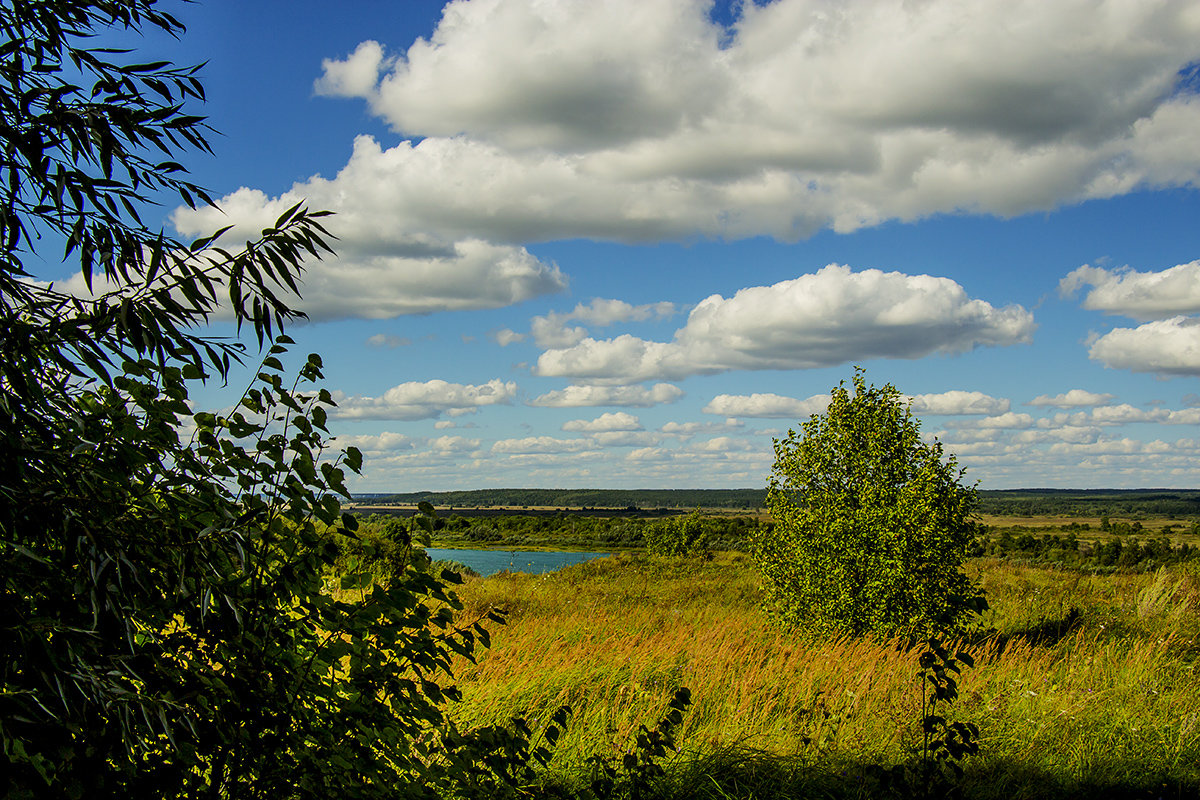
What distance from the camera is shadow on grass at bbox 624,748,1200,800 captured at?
5164 millimetres

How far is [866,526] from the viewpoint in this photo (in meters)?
10.2

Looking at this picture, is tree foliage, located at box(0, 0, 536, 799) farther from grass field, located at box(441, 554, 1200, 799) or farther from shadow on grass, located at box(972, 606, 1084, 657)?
shadow on grass, located at box(972, 606, 1084, 657)

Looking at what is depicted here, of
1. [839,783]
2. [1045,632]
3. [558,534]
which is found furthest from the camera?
[558,534]

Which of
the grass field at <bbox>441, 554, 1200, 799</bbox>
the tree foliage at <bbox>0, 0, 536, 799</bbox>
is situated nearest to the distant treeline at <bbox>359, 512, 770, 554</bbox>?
the grass field at <bbox>441, 554, 1200, 799</bbox>

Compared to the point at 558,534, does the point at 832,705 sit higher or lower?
higher

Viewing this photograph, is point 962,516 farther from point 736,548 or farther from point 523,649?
point 736,548

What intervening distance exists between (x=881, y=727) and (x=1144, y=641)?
6606 mm

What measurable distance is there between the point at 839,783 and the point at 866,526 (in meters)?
5.18

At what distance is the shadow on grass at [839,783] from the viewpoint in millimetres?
5164

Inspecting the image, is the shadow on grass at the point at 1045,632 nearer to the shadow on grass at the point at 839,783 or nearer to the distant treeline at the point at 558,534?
the shadow on grass at the point at 839,783

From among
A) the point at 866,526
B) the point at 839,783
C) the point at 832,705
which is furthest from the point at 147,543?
the point at 866,526

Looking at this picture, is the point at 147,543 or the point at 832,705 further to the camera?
the point at 832,705

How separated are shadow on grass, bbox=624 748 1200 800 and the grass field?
0.01 meters

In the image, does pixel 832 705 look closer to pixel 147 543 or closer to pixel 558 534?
pixel 147 543
